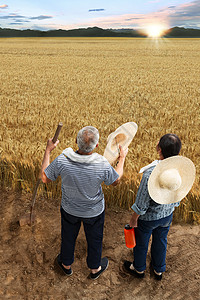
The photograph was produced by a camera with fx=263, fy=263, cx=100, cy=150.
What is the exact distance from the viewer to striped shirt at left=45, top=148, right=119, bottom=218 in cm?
236

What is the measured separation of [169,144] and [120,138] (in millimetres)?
666

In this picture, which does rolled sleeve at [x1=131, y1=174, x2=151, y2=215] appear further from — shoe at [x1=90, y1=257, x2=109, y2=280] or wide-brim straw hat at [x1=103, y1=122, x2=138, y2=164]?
shoe at [x1=90, y1=257, x2=109, y2=280]

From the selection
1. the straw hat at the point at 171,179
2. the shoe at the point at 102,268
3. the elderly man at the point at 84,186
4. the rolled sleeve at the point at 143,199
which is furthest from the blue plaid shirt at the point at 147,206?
the shoe at the point at 102,268

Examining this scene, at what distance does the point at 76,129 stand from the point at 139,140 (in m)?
1.73

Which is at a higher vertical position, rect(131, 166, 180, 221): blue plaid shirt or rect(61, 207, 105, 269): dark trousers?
rect(131, 166, 180, 221): blue plaid shirt

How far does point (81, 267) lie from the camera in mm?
3076

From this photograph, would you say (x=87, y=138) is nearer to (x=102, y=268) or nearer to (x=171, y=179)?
(x=171, y=179)

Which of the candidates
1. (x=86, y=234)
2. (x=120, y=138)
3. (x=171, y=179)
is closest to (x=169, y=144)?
(x=171, y=179)

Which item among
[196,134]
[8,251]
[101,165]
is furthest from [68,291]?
[196,134]

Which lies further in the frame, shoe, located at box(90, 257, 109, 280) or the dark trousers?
shoe, located at box(90, 257, 109, 280)

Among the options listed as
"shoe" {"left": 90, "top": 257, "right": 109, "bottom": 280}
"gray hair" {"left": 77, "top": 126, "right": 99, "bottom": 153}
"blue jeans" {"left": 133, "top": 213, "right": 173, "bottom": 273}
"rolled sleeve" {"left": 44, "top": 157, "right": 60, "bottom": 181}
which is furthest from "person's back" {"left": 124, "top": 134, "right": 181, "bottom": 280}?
"rolled sleeve" {"left": 44, "top": 157, "right": 60, "bottom": 181}

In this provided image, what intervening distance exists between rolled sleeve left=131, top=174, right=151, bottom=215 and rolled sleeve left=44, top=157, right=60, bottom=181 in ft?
2.58

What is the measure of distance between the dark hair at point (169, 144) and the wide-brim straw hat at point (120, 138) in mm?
509

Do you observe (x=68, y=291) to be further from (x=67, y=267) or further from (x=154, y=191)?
(x=154, y=191)
